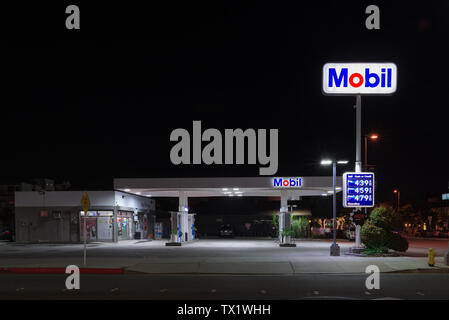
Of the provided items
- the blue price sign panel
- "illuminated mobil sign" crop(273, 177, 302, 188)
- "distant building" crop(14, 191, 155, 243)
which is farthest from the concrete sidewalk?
"distant building" crop(14, 191, 155, 243)

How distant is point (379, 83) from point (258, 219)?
34.5 m

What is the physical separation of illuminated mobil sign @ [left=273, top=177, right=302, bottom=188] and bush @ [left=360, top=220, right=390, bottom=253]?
10740mm

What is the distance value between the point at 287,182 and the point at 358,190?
1014cm

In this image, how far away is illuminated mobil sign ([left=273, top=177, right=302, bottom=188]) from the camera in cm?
3594

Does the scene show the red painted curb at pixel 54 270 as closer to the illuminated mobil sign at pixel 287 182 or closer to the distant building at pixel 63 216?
the illuminated mobil sign at pixel 287 182

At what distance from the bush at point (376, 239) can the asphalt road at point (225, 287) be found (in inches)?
276

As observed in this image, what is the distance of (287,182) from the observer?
35.9 meters

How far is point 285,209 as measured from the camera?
39.1 m

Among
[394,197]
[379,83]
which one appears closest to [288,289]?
[379,83]

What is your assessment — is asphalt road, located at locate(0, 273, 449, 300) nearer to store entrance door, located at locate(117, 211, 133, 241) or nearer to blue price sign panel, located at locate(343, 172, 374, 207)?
blue price sign panel, located at locate(343, 172, 374, 207)

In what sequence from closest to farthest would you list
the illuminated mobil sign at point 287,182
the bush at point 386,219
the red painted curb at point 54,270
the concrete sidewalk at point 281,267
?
the concrete sidewalk at point 281,267
the red painted curb at point 54,270
the bush at point 386,219
the illuminated mobil sign at point 287,182

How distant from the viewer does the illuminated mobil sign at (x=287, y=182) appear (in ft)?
118

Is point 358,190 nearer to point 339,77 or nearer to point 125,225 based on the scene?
point 339,77

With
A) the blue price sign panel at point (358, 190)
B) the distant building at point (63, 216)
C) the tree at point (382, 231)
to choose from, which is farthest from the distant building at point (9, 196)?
the tree at point (382, 231)
